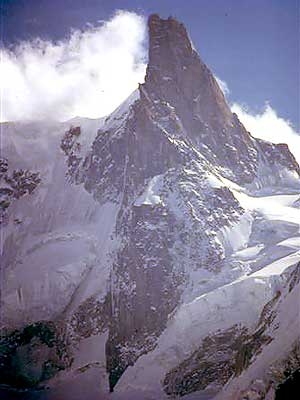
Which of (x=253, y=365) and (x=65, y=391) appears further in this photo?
(x=65, y=391)

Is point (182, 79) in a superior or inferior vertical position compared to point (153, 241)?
superior

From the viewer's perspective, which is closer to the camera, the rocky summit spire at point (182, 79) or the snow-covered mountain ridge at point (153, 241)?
the snow-covered mountain ridge at point (153, 241)

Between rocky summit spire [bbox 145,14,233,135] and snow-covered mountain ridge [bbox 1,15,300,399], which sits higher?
rocky summit spire [bbox 145,14,233,135]

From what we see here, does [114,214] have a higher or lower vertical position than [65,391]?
higher

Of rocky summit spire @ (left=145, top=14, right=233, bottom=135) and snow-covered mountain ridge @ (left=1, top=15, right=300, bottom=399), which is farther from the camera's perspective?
rocky summit spire @ (left=145, top=14, right=233, bottom=135)

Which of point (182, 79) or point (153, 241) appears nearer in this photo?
point (153, 241)

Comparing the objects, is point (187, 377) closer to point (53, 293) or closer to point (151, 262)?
point (151, 262)

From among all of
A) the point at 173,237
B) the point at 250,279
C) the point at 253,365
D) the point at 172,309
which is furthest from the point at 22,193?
the point at 253,365

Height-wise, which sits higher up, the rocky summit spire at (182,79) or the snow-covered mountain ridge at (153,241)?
the rocky summit spire at (182,79)
